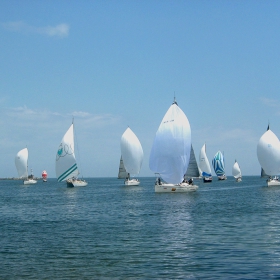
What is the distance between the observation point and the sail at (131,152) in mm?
103125

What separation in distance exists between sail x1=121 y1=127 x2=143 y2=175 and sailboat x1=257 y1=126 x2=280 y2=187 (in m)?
25.0

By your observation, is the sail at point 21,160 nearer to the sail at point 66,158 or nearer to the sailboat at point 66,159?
the sailboat at point 66,159

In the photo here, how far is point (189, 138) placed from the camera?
2596 inches

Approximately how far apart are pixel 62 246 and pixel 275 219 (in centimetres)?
1821

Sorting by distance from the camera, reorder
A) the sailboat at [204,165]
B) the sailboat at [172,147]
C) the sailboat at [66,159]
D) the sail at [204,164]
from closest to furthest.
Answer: the sailboat at [172,147], the sailboat at [66,159], the sailboat at [204,165], the sail at [204,164]

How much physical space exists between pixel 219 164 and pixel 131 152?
69362mm

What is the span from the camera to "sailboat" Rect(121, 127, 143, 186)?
103125 millimetres

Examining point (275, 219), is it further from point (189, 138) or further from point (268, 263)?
point (189, 138)

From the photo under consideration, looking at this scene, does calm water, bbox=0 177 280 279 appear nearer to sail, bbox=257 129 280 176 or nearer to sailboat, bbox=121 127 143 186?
sail, bbox=257 129 280 176

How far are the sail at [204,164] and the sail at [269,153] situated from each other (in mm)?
50755

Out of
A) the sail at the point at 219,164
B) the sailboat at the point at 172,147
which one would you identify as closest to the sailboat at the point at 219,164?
the sail at the point at 219,164

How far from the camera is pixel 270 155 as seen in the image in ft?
319

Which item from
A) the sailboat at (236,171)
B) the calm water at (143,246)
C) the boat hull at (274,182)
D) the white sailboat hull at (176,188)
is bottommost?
the calm water at (143,246)

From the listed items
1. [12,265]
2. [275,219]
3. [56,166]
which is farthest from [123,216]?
[56,166]
